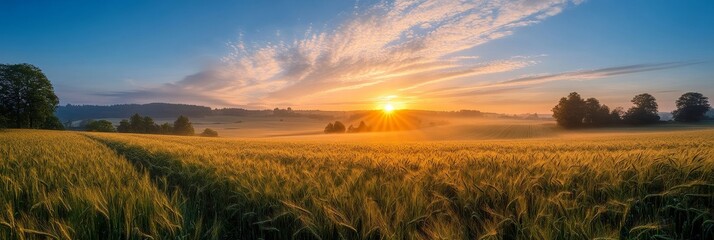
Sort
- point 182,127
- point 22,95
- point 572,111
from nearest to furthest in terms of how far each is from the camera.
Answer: point 22,95 < point 572,111 < point 182,127

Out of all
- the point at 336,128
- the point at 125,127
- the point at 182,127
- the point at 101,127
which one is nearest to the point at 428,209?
the point at 336,128

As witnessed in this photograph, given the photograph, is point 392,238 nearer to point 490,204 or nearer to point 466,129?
point 490,204

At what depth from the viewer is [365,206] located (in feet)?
7.42

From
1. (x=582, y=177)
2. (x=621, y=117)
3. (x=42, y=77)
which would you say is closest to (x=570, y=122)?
(x=621, y=117)

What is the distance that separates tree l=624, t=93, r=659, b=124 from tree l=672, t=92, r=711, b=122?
961 centimetres

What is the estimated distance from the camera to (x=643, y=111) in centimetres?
7200

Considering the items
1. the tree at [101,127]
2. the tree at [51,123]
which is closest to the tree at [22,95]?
the tree at [51,123]

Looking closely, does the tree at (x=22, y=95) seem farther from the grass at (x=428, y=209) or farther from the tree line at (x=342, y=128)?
the grass at (x=428, y=209)

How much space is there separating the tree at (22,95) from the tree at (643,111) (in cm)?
10728

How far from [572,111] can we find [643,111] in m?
15.6

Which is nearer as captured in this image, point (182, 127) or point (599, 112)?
point (599, 112)

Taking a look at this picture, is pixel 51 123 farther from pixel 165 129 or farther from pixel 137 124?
pixel 165 129

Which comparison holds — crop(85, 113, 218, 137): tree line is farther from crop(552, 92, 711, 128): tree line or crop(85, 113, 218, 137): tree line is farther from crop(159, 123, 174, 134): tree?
crop(552, 92, 711, 128): tree line

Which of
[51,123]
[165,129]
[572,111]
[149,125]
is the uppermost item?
[572,111]
